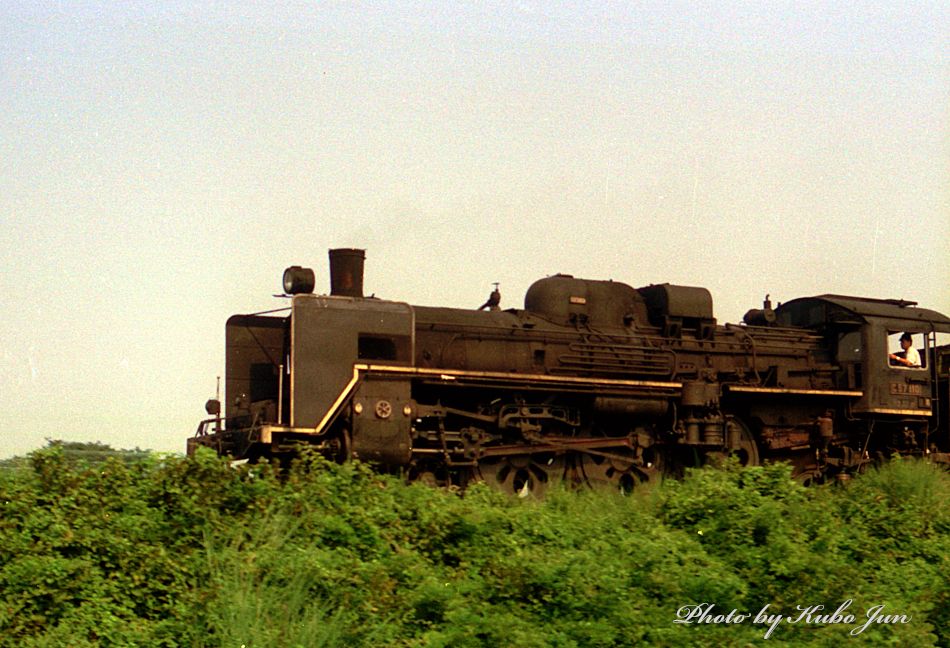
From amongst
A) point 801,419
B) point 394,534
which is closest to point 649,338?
point 801,419

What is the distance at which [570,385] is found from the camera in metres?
17.0

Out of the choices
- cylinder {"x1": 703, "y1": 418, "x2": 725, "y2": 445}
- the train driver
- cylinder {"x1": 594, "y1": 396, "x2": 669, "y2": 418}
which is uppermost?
the train driver

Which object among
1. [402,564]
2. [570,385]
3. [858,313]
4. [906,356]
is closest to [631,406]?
[570,385]

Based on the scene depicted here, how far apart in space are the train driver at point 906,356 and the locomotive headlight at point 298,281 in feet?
34.7

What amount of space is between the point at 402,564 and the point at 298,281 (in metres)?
6.61

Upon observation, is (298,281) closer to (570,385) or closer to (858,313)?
(570,385)

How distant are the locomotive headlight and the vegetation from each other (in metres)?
3.70

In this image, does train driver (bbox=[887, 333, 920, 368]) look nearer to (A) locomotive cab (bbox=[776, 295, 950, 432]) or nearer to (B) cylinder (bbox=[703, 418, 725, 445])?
(A) locomotive cab (bbox=[776, 295, 950, 432])

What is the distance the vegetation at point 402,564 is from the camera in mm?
9367

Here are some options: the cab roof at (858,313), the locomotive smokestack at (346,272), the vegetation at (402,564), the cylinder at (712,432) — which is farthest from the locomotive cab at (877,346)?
the locomotive smokestack at (346,272)

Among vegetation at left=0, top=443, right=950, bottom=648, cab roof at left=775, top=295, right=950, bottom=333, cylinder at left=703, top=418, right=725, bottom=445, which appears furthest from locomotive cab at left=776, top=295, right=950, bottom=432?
vegetation at left=0, top=443, right=950, bottom=648

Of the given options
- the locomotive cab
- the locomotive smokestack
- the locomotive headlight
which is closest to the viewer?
the locomotive headlight

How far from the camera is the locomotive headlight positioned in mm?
16125

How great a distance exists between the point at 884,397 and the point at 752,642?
11348 mm
